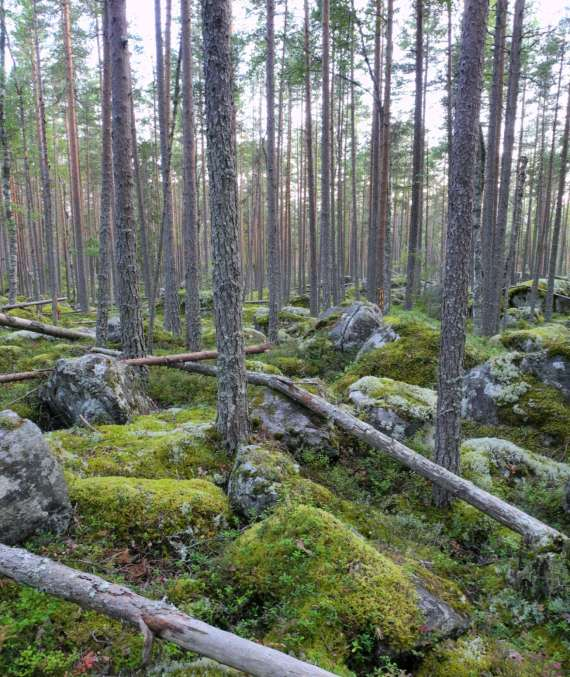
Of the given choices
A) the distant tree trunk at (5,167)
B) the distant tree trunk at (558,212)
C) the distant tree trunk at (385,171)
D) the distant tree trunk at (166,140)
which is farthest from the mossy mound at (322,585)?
the distant tree trunk at (558,212)

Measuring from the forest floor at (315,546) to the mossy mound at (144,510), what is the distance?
0.05 ft

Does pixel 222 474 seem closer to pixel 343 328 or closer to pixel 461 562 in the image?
pixel 461 562

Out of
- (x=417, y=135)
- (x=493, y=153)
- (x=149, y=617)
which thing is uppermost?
(x=417, y=135)

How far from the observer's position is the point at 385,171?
47.6 ft

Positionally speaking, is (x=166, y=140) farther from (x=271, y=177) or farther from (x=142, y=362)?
(x=142, y=362)

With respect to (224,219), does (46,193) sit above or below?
above

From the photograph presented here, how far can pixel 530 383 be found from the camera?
788cm

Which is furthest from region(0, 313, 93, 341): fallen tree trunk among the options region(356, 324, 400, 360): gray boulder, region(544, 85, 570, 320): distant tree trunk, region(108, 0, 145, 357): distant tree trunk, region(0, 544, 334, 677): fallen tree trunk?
region(544, 85, 570, 320): distant tree trunk

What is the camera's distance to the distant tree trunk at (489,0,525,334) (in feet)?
44.9

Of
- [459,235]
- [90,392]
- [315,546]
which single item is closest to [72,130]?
[90,392]

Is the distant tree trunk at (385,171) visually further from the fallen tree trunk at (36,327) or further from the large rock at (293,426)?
the fallen tree trunk at (36,327)

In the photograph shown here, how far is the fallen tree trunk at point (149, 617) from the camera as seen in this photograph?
8.65 ft

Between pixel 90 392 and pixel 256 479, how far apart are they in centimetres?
367

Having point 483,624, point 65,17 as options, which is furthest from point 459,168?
point 65,17
